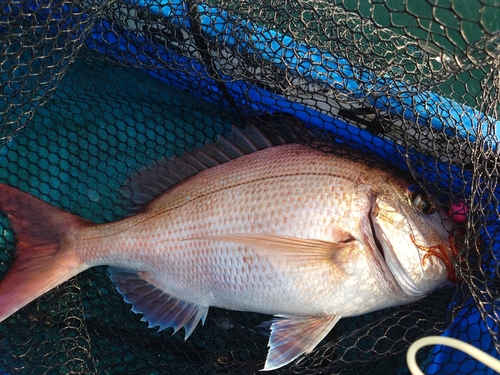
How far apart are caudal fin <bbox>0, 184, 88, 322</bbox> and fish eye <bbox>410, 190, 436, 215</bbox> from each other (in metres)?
1.40

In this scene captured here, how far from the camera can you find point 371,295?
1.67 m

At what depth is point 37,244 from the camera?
6.16 ft

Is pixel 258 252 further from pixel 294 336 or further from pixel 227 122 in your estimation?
pixel 227 122

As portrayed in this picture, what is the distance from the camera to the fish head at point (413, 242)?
5.31 feet

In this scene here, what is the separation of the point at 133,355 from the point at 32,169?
118 centimetres

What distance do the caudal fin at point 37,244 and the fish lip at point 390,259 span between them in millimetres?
1232

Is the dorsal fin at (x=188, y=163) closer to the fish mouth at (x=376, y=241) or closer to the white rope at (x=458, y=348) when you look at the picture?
the fish mouth at (x=376, y=241)

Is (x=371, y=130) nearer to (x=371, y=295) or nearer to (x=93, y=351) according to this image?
(x=371, y=295)

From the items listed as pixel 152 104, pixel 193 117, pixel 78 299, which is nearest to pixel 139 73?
pixel 152 104

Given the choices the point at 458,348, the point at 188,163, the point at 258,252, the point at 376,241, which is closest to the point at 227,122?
the point at 188,163

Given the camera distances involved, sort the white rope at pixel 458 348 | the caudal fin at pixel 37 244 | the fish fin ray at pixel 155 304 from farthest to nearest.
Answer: the fish fin ray at pixel 155 304 < the caudal fin at pixel 37 244 < the white rope at pixel 458 348

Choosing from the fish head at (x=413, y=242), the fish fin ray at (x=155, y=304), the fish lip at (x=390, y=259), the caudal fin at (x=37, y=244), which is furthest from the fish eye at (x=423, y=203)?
the caudal fin at (x=37, y=244)

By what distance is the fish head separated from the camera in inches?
63.7

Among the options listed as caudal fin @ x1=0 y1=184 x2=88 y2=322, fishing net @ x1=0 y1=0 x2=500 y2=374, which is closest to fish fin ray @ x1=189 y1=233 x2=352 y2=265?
fishing net @ x1=0 y1=0 x2=500 y2=374
